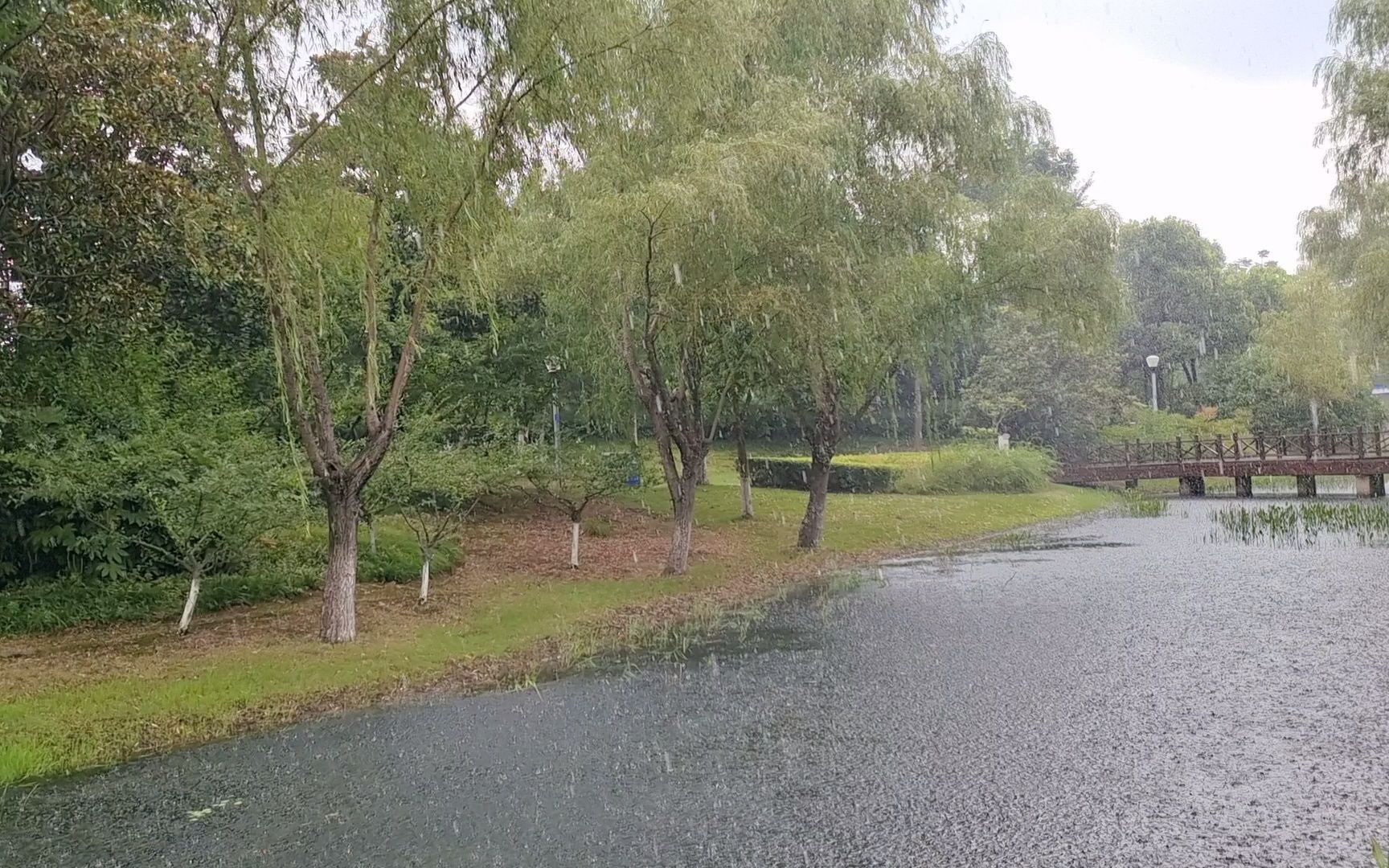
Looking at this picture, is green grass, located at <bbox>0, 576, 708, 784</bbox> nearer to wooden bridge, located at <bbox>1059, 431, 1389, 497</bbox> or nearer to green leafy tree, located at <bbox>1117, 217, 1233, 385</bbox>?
wooden bridge, located at <bbox>1059, 431, 1389, 497</bbox>

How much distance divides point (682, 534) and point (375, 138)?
7271mm

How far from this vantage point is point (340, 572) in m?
9.30

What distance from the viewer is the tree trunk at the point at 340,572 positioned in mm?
9258

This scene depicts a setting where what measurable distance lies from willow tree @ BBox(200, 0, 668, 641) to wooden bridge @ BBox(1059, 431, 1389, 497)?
25.0 metres

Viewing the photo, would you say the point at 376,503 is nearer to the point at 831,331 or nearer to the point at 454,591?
the point at 454,591

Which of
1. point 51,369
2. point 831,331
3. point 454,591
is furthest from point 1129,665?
point 51,369

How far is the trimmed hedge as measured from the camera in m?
25.8

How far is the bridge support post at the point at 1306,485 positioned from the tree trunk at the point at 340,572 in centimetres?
2762

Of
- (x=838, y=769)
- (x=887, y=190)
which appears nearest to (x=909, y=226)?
(x=887, y=190)

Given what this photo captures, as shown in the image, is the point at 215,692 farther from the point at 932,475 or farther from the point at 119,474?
the point at 932,475

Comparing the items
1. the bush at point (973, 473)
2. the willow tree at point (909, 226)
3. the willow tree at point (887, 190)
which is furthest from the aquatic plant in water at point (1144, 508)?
the willow tree at point (887, 190)

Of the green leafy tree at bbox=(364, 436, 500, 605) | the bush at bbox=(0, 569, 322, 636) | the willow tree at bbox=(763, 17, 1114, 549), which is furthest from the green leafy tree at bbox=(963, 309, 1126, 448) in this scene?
the bush at bbox=(0, 569, 322, 636)

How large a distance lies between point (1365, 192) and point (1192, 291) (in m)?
29.3

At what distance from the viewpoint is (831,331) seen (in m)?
13.4
